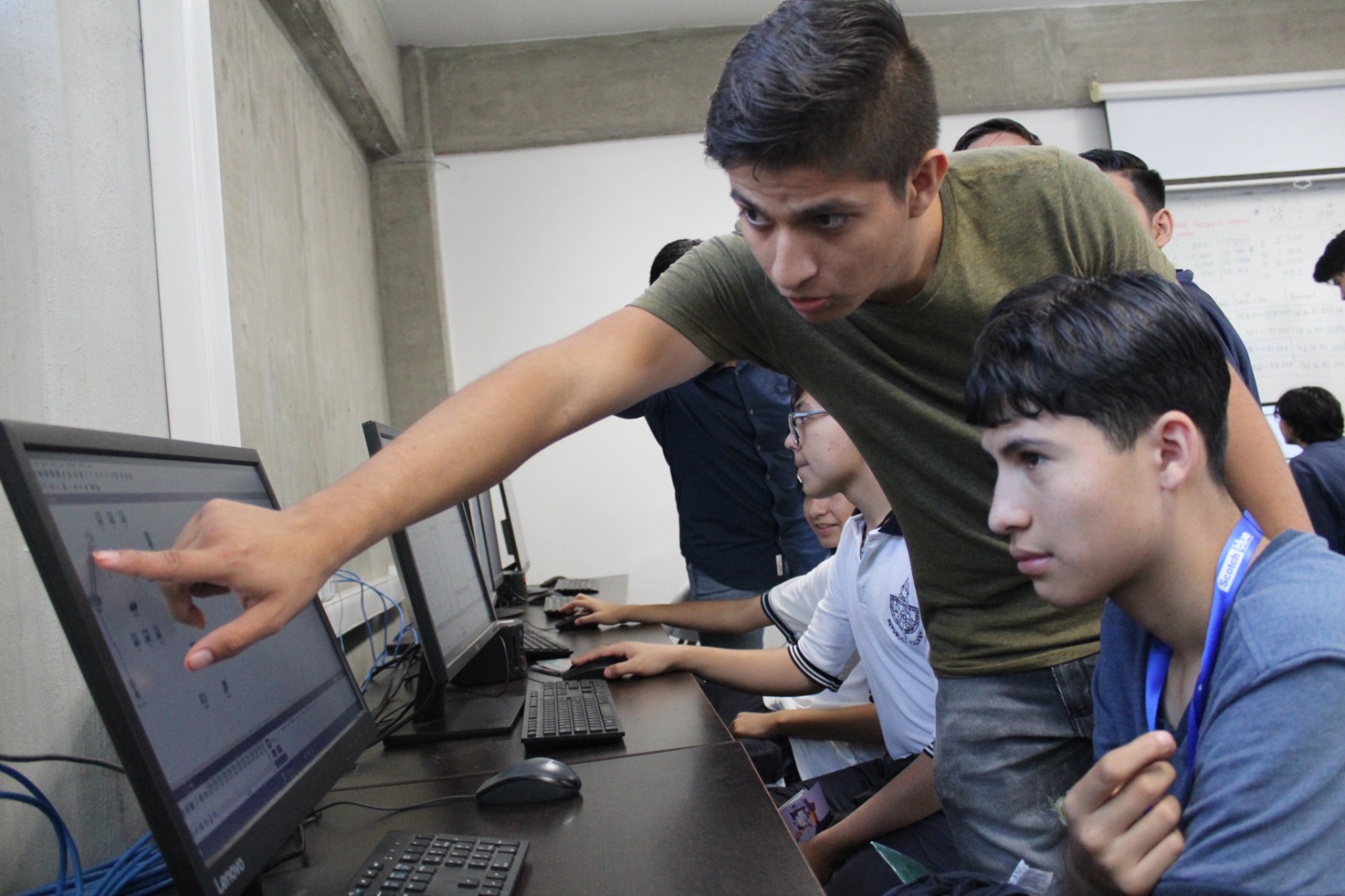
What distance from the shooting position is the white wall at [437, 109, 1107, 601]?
4.75 meters

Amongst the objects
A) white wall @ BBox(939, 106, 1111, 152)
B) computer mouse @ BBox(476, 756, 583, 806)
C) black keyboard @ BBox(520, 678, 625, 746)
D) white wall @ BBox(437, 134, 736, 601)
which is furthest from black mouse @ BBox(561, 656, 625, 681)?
white wall @ BBox(939, 106, 1111, 152)

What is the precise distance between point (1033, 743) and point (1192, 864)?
456mm

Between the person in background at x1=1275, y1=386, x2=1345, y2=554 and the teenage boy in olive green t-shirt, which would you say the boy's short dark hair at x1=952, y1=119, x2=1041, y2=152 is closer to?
the person in background at x1=1275, y1=386, x2=1345, y2=554

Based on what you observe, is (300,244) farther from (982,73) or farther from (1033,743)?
(982,73)

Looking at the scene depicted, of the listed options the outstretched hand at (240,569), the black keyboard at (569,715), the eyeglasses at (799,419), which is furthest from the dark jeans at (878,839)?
the outstretched hand at (240,569)

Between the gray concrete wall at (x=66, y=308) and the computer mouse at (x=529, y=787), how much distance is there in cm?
47

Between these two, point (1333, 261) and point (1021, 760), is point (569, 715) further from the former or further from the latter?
point (1333, 261)

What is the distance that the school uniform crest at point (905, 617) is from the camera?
161cm

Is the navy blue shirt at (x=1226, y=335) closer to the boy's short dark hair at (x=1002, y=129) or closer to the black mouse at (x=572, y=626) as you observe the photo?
the boy's short dark hair at (x=1002, y=129)

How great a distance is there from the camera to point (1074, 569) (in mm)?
874

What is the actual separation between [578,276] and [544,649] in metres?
3.08

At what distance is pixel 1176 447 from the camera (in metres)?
0.86

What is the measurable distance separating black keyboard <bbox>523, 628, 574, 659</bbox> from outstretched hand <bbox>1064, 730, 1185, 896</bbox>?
1.37 meters

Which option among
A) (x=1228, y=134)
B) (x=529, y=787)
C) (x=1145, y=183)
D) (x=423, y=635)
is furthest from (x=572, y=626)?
(x=1228, y=134)
